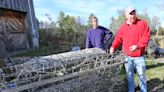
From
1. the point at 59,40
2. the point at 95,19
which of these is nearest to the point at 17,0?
the point at 59,40

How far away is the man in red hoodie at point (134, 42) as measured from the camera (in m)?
3.91

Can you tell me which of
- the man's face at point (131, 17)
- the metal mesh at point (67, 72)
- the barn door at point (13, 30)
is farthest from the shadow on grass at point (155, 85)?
the barn door at point (13, 30)

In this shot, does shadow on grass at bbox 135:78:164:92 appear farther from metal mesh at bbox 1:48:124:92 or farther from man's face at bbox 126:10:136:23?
man's face at bbox 126:10:136:23

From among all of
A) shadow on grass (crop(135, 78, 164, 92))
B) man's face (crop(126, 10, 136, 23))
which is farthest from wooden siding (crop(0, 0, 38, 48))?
man's face (crop(126, 10, 136, 23))

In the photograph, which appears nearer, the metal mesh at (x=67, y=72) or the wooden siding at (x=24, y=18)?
the metal mesh at (x=67, y=72)

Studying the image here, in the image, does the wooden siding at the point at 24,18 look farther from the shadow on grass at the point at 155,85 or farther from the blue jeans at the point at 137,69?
the blue jeans at the point at 137,69

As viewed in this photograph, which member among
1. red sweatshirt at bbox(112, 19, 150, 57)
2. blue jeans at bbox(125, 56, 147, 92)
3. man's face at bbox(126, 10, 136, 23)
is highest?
man's face at bbox(126, 10, 136, 23)

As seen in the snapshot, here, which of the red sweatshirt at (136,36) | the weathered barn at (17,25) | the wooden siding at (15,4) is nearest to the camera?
the red sweatshirt at (136,36)

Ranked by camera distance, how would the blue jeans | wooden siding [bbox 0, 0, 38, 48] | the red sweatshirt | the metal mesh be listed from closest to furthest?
the metal mesh, the red sweatshirt, the blue jeans, wooden siding [bbox 0, 0, 38, 48]

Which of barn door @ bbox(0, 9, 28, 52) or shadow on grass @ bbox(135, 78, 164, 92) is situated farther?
barn door @ bbox(0, 9, 28, 52)

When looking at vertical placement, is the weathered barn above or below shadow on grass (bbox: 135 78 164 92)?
above

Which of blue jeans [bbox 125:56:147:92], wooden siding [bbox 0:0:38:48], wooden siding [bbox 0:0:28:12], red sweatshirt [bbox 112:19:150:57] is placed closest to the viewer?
red sweatshirt [bbox 112:19:150:57]

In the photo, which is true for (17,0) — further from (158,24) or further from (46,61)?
(158,24)

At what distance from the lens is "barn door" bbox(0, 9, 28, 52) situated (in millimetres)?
13344
